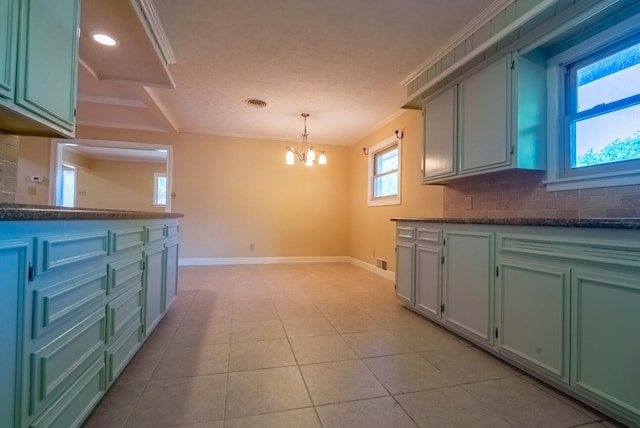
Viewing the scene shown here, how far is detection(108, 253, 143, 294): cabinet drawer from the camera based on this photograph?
1.49 meters

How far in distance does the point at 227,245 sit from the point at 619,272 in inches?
206

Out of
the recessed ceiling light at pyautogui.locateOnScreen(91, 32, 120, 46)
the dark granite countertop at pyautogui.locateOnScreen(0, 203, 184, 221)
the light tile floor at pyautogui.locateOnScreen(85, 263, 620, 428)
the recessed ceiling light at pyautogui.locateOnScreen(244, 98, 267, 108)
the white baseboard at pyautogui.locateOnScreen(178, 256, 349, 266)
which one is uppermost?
the recessed ceiling light at pyautogui.locateOnScreen(244, 98, 267, 108)

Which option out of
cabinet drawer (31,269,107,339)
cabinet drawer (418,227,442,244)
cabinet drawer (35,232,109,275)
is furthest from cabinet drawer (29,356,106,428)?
cabinet drawer (418,227,442,244)

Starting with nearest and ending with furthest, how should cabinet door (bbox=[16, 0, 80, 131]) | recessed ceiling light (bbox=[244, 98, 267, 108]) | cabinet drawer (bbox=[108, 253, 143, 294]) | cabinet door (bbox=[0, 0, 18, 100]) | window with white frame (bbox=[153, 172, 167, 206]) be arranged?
1. cabinet door (bbox=[0, 0, 18, 100])
2. cabinet door (bbox=[16, 0, 80, 131])
3. cabinet drawer (bbox=[108, 253, 143, 294])
4. recessed ceiling light (bbox=[244, 98, 267, 108])
5. window with white frame (bbox=[153, 172, 167, 206])

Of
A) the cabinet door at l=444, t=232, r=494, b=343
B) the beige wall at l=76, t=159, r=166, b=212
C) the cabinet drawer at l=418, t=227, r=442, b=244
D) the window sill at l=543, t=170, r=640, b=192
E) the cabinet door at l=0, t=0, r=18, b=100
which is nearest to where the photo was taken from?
the cabinet door at l=0, t=0, r=18, b=100

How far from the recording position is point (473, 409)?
56.5 inches

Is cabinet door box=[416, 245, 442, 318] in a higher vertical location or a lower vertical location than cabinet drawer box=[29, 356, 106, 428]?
higher

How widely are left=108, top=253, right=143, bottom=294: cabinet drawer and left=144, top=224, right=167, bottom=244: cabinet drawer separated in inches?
7.3

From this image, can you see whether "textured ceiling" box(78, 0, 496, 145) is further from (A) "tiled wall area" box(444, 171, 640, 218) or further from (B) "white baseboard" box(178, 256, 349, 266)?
(B) "white baseboard" box(178, 256, 349, 266)

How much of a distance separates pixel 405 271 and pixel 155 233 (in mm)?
2244

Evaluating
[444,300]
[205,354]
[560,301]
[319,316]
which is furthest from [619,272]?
[205,354]

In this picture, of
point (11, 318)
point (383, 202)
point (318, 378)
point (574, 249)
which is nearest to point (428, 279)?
point (574, 249)

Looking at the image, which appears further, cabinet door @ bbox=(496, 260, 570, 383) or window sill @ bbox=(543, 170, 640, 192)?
window sill @ bbox=(543, 170, 640, 192)

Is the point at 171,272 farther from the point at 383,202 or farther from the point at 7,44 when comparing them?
the point at 383,202
